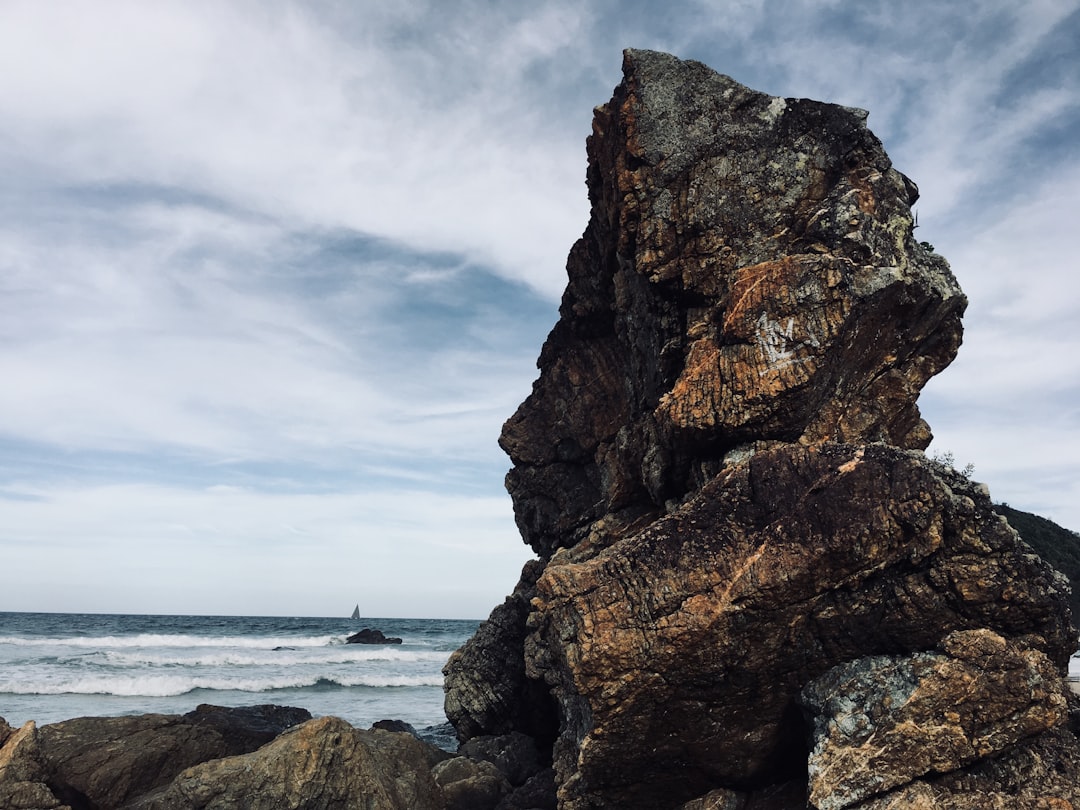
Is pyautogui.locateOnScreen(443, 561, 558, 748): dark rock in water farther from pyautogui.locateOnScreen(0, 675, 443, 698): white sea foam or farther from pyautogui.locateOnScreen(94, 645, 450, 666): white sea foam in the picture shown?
pyautogui.locateOnScreen(94, 645, 450, 666): white sea foam

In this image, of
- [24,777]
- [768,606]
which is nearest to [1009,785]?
[768,606]

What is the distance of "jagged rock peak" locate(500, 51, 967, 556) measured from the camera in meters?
14.6

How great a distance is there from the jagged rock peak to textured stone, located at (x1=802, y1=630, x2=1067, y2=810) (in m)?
5.37

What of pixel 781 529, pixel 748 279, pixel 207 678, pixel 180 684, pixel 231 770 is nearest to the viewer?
pixel 781 529

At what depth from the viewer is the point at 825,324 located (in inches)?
562

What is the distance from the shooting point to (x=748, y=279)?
1541 centimetres

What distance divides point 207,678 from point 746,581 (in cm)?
5007

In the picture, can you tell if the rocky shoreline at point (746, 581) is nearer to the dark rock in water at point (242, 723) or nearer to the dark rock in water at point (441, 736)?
the dark rock in water at point (242, 723)

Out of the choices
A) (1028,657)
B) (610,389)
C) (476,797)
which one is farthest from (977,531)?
(610,389)

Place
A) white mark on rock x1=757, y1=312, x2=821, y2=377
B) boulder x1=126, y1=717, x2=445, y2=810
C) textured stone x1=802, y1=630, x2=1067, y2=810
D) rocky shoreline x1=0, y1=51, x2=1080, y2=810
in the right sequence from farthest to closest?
white mark on rock x1=757, y1=312, x2=821, y2=377 < boulder x1=126, y1=717, x2=445, y2=810 < rocky shoreline x1=0, y1=51, x2=1080, y2=810 < textured stone x1=802, y1=630, x2=1067, y2=810

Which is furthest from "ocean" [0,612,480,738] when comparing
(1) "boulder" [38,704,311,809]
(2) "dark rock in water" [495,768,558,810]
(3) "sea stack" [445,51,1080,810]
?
(3) "sea stack" [445,51,1080,810]

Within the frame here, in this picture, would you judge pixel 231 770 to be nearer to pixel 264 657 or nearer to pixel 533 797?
pixel 533 797

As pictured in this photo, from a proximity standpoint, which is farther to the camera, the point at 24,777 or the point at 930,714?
the point at 24,777

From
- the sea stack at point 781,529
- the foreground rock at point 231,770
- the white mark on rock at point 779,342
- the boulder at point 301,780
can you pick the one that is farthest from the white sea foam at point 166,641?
the white mark on rock at point 779,342
